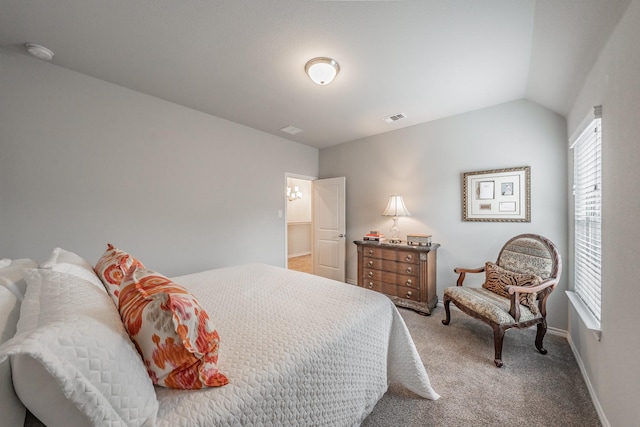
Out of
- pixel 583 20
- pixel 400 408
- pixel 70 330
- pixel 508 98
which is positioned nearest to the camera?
pixel 70 330

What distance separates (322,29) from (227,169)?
2.23m

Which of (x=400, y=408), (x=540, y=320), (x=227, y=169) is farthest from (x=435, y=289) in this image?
(x=227, y=169)

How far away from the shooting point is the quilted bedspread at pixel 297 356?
0.85m

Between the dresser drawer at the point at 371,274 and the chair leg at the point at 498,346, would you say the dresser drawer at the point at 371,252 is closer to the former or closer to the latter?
the dresser drawer at the point at 371,274

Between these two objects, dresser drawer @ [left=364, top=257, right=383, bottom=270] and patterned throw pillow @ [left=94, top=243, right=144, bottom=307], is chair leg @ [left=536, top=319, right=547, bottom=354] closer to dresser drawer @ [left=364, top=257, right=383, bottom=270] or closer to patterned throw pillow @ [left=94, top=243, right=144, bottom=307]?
dresser drawer @ [left=364, top=257, right=383, bottom=270]

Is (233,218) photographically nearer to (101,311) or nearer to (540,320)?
(101,311)

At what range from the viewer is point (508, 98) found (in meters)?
2.75

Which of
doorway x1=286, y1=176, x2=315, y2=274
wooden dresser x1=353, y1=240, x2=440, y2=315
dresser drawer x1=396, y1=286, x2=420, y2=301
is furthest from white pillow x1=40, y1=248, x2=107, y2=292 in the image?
doorway x1=286, y1=176, x2=315, y2=274

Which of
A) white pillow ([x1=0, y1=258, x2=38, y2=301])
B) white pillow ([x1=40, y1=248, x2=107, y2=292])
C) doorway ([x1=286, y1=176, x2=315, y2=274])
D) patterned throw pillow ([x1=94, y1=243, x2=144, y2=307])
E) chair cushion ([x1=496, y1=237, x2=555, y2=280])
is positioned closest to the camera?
white pillow ([x1=0, y1=258, x2=38, y2=301])

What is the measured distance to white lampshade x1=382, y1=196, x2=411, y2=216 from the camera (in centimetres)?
347

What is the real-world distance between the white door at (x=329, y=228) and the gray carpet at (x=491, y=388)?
2.05 meters

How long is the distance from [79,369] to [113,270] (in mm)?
918

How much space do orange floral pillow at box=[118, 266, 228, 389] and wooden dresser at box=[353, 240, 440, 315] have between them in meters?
2.68

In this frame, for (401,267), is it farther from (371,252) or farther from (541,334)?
(541,334)
